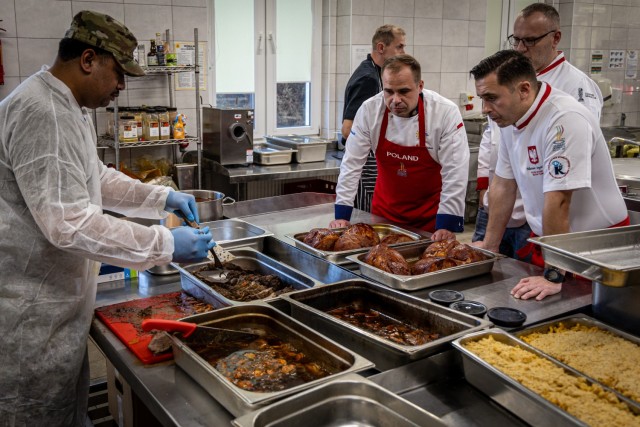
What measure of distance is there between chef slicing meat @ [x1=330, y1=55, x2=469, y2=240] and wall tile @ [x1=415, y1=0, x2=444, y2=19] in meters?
3.42

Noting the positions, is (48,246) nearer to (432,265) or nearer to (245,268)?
(245,268)

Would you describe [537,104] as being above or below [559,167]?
above

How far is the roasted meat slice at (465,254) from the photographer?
248cm

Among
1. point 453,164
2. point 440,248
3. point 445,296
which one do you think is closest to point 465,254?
point 440,248

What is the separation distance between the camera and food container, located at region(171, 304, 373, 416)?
1.51 m

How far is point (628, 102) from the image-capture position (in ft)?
26.7

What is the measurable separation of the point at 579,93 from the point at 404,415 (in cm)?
252

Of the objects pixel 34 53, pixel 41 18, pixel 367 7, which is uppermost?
pixel 367 7

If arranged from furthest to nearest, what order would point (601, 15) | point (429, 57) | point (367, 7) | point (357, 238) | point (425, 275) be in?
1. point (601, 15)
2. point (429, 57)
3. point (367, 7)
4. point (357, 238)
5. point (425, 275)

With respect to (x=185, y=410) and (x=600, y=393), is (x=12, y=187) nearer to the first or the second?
(x=185, y=410)

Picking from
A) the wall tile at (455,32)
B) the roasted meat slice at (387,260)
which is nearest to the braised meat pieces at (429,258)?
the roasted meat slice at (387,260)

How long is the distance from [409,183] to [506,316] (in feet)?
4.91

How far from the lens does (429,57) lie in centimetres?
663

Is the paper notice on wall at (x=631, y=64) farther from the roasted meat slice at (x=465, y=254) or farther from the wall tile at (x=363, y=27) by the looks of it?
the roasted meat slice at (x=465, y=254)
